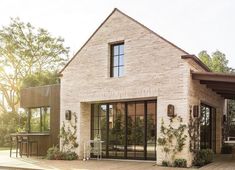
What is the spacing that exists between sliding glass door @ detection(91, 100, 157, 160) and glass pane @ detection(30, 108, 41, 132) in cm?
357

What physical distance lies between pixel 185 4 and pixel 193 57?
80.9 inches

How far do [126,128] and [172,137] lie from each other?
8.31 feet

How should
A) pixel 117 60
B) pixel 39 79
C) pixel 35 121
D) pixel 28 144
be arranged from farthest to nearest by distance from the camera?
pixel 39 79 → pixel 35 121 → pixel 28 144 → pixel 117 60

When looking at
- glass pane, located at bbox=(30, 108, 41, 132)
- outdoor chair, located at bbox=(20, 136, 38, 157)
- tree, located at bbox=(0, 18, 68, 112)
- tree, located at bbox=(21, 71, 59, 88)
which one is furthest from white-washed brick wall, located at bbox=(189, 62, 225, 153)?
tree, located at bbox=(0, 18, 68, 112)

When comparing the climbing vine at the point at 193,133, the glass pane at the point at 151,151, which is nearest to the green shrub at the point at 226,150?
the climbing vine at the point at 193,133

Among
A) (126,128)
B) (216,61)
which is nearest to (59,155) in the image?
(126,128)

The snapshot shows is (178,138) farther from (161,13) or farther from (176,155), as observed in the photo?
(161,13)

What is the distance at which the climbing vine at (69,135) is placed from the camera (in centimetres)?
1616

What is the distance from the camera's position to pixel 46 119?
18016mm

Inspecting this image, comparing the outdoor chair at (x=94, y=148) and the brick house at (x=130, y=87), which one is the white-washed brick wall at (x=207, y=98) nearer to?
the brick house at (x=130, y=87)

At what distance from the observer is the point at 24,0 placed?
13812mm

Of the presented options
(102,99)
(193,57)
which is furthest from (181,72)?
(102,99)

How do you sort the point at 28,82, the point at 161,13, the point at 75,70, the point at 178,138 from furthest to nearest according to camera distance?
the point at 28,82 → the point at 75,70 → the point at 161,13 → the point at 178,138

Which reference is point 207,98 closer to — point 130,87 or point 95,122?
point 130,87
